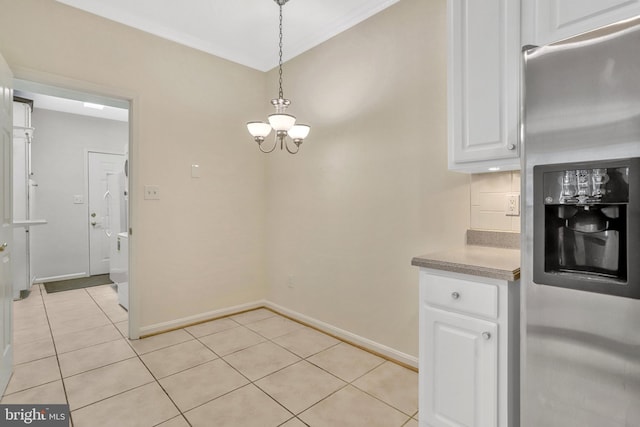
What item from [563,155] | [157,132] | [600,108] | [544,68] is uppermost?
[157,132]

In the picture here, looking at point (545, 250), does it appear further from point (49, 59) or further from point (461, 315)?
point (49, 59)

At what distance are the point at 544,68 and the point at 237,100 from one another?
2.96 meters

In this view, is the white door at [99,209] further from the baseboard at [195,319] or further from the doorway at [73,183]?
the baseboard at [195,319]

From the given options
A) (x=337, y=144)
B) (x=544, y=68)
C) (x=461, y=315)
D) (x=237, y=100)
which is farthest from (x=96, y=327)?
(x=544, y=68)

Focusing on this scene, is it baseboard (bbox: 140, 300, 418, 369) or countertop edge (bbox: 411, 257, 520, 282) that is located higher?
countertop edge (bbox: 411, 257, 520, 282)

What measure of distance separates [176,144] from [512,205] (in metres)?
2.79

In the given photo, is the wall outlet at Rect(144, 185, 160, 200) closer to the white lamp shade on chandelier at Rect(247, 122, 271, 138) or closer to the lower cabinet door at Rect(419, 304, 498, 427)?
the white lamp shade on chandelier at Rect(247, 122, 271, 138)

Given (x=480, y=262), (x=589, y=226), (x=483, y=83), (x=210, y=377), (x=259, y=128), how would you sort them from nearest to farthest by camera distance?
1. (x=589, y=226)
2. (x=480, y=262)
3. (x=483, y=83)
4. (x=210, y=377)
5. (x=259, y=128)

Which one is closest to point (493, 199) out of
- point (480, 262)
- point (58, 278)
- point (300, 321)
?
point (480, 262)

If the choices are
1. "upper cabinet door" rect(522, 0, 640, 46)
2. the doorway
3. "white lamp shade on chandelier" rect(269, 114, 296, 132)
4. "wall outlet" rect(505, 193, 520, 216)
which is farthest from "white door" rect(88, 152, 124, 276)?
"upper cabinet door" rect(522, 0, 640, 46)

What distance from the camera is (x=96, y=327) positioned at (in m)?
3.12

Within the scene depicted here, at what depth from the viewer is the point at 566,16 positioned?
1355 mm

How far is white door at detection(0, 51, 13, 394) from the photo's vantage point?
Result: 1.97 m

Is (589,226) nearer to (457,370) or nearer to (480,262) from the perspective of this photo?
(480,262)
